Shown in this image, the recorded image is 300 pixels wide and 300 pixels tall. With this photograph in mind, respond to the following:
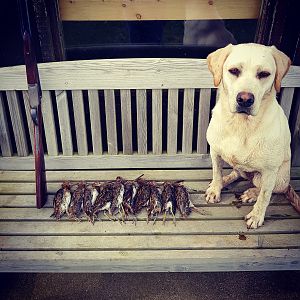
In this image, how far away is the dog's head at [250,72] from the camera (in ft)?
8.12

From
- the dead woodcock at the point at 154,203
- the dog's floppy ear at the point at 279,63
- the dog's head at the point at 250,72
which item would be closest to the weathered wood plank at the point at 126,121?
the dead woodcock at the point at 154,203

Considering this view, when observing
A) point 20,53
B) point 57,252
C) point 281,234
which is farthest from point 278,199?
point 20,53

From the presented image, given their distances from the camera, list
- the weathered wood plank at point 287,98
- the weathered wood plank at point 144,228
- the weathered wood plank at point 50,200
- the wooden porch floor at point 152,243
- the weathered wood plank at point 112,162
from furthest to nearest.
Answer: the weathered wood plank at point 112,162 < the weathered wood plank at point 287,98 < the weathered wood plank at point 50,200 < the weathered wood plank at point 144,228 < the wooden porch floor at point 152,243

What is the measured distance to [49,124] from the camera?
140 inches

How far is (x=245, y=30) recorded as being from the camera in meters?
3.64

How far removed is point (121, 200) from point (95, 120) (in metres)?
0.89

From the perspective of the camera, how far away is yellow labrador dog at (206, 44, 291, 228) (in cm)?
249

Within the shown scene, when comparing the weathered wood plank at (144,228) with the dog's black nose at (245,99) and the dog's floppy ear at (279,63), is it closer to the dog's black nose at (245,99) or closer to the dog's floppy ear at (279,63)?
the dog's black nose at (245,99)

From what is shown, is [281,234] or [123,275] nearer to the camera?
[281,234]

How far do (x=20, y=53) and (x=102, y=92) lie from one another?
0.95 metres

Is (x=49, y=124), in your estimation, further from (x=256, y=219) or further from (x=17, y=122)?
(x=256, y=219)

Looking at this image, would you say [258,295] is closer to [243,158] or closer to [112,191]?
[243,158]

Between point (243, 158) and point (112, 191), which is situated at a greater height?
point (243, 158)

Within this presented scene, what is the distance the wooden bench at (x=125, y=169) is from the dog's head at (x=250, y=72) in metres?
0.72
